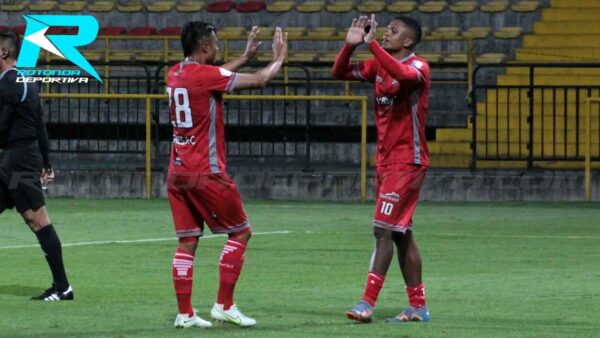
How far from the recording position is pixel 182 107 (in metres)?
10.0

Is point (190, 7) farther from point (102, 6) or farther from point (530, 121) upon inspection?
point (530, 121)

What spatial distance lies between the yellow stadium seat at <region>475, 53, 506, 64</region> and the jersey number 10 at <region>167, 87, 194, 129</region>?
18.8 m

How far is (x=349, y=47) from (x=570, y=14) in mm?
19194

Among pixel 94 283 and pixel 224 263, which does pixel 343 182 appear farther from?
pixel 224 263

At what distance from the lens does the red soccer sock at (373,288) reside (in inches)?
404

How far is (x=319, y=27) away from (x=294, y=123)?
5.55 m

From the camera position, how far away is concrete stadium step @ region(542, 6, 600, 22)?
28688 millimetres

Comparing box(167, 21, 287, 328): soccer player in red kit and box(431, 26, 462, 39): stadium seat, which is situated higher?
A: box(167, 21, 287, 328): soccer player in red kit

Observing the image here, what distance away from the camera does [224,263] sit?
10117 mm

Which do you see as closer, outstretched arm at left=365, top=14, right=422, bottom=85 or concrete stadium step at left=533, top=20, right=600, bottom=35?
outstretched arm at left=365, top=14, right=422, bottom=85

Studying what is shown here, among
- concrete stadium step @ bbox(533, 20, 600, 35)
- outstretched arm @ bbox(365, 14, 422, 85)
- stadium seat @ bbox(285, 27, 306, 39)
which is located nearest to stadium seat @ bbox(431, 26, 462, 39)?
concrete stadium step @ bbox(533, 20, 600, 35)

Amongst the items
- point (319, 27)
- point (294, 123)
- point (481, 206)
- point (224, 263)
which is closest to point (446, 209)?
point (481, 206)

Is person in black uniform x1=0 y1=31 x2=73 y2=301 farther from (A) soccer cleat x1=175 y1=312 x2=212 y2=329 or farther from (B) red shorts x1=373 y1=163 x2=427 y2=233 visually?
(B) red shorts x1=373 y1=163 x2=427 y2=233

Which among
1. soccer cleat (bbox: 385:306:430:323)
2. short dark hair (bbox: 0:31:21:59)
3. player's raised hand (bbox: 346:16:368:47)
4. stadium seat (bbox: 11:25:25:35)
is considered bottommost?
soccer cleat (bbox: 385:306:430:323)
